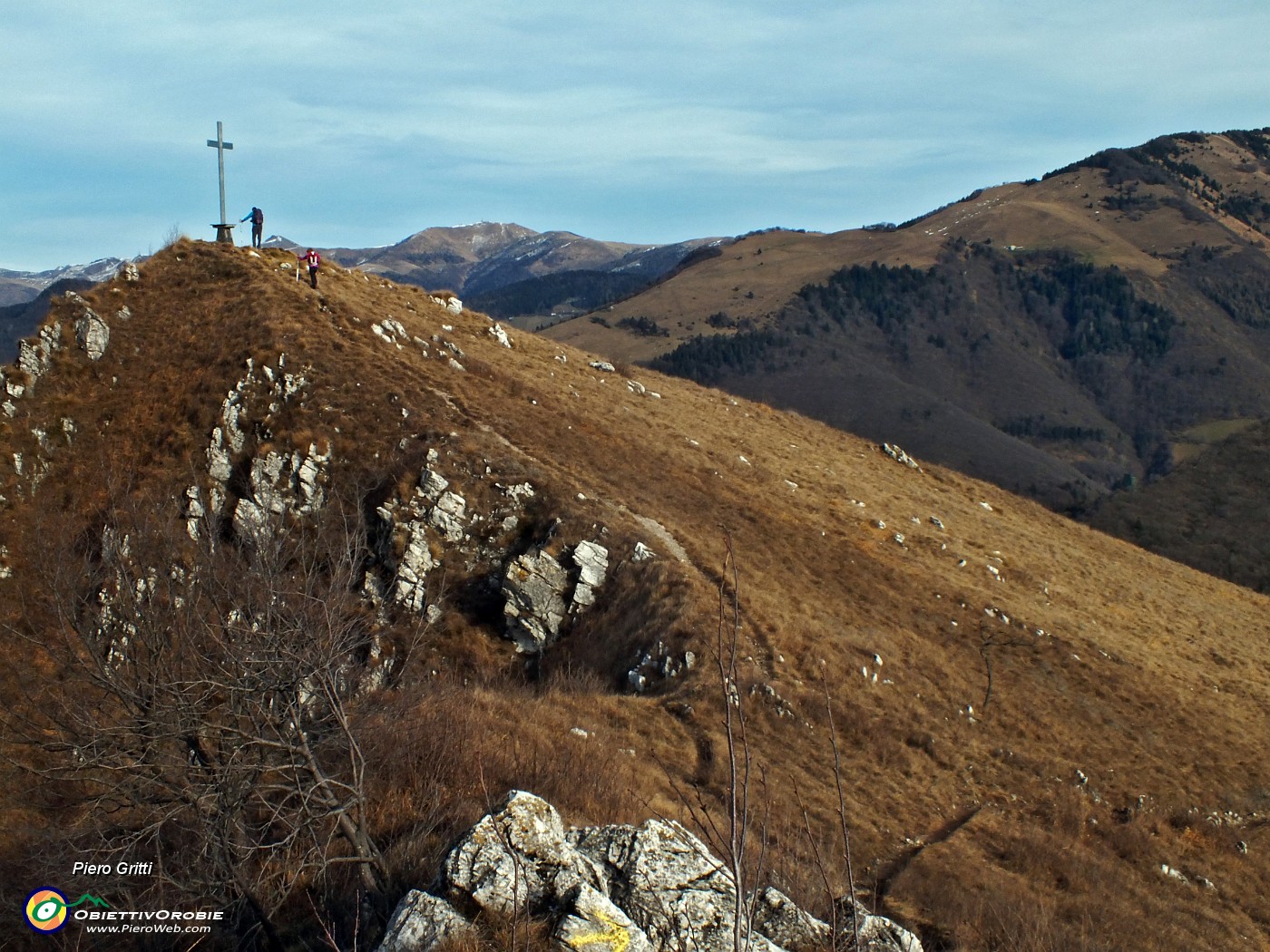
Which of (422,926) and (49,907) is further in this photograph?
(49,907)

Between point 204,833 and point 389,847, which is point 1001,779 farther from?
point 204,833

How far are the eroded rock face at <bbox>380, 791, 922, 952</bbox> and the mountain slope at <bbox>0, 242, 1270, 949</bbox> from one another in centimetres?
127

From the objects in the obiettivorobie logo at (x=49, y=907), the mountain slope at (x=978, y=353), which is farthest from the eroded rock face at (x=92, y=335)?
the mountain slope at (x=978, y=353)

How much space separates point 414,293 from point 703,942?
33.8 meters

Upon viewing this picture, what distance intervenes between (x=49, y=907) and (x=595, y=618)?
13.1 m

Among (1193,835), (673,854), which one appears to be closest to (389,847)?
(673,854)

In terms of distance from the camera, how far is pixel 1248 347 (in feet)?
609

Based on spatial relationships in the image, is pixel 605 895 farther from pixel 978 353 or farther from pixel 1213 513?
pixel 978 353

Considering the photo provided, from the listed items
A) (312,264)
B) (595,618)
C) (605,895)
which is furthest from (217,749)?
(312,264)

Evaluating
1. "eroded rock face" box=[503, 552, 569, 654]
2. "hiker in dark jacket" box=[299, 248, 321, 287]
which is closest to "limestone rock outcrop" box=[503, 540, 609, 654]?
"eroded rock face" box=[503, 552, 569, 654]

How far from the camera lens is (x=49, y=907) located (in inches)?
297

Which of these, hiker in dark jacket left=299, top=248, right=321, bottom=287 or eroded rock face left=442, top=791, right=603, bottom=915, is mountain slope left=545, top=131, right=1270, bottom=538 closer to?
hiker in dark jacket left=299, top=248, right=321, bottom=287

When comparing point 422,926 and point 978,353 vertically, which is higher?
point 978,353

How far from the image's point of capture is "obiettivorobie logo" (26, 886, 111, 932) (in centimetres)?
747
